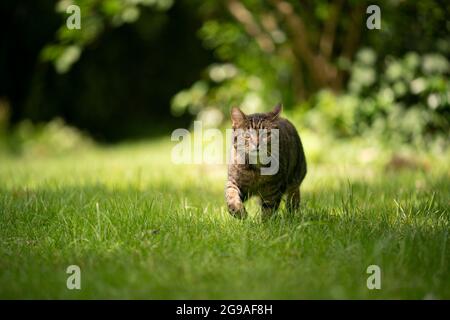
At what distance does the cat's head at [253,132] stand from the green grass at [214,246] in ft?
1.40

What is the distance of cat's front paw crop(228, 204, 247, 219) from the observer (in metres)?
3.30

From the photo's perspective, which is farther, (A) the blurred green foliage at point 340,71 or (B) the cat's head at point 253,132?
(A) the blurred green foliage at point 340,71

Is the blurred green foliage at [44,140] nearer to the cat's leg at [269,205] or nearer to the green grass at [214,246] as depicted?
the green grass at [214,246]

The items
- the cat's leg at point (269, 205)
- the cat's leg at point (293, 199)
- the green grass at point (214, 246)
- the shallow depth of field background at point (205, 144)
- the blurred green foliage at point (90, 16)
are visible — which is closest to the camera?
the green grass at point (214, 246)

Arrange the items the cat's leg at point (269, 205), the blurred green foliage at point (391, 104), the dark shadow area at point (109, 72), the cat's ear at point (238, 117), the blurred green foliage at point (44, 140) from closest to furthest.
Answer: the cat's leg at point (269, 205)
the cat's ear at point (238, 117)
the blurred green foliage at point (391, 104)
the blurred green foliage at point (44, 140)
the dark shadow area at point (109, 72)

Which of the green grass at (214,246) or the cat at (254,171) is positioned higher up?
the cat at (254,171)

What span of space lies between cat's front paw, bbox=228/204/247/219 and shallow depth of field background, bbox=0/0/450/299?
60 millimetres

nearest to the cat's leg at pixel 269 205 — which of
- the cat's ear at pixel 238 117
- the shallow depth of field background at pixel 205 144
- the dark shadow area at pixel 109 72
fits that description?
the shallow depth of field background at pixel 205 144

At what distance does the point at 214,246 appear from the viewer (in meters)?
2.83

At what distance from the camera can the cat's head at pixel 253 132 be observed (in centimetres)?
348

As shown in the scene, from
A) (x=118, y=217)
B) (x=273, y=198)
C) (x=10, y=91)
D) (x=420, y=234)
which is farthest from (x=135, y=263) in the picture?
(x=10, y=91)

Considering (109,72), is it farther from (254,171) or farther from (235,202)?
(235,202)

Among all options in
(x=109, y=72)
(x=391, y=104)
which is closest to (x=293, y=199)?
(x=391, y=104)
